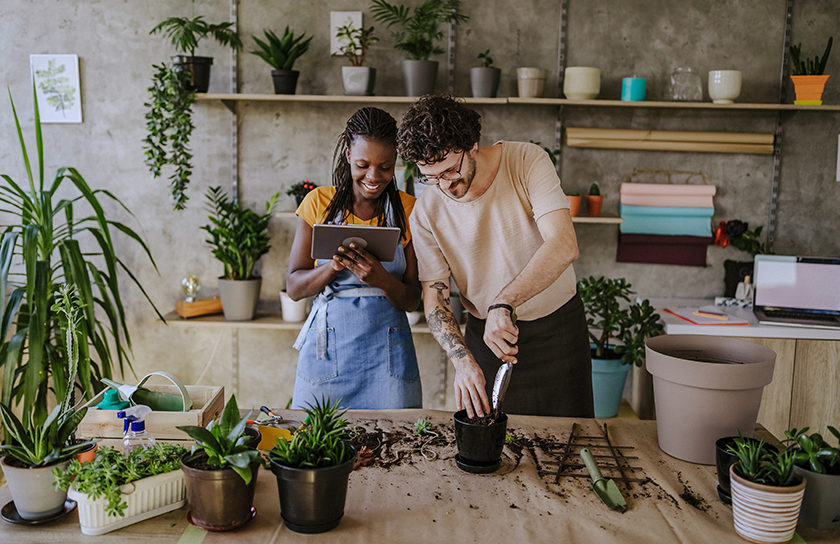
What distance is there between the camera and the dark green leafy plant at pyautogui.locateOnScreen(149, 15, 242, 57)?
3.19 metres

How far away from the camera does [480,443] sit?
4.86ft

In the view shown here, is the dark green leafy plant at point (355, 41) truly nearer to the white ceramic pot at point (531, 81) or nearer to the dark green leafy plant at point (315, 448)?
the white ceramic pot at point (531, 81)

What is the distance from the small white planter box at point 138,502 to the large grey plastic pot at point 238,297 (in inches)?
83.5

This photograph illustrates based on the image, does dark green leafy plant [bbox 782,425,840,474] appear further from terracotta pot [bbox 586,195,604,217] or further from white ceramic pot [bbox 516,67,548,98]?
white ceramic pot [bbox 516,67,548,98]

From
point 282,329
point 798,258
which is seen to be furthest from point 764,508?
point 282,329

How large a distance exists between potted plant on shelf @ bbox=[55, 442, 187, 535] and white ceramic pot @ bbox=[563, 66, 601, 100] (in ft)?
8.50

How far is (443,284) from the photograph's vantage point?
1997mm

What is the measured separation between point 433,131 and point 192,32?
2113 mm

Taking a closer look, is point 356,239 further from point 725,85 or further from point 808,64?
point 808,64

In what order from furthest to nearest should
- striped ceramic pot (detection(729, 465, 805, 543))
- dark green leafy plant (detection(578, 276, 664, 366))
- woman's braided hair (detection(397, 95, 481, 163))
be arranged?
1. dark green leafy plant (detection(578, 276, 664, 366))
2. woman's braided hair (detection(397, 95, 481, 163))
3. striped ceramic pot (detection(729, 465, 805, 543))

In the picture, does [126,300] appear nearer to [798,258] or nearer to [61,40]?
[61,40]

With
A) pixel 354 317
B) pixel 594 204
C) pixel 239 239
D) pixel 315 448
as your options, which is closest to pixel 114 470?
pixel 315 448

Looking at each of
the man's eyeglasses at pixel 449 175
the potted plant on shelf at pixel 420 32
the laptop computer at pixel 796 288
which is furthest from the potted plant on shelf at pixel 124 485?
the laptop computer at pixel 796 288

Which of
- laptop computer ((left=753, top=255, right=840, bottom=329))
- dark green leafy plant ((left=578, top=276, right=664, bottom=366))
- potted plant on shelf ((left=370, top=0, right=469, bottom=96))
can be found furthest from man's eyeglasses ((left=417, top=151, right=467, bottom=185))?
laptop computer ((left=753, top=255, right=840, bottom=329))
